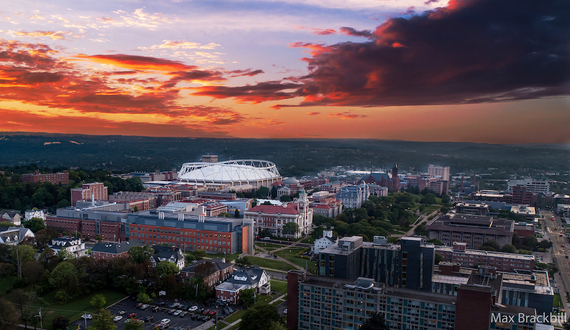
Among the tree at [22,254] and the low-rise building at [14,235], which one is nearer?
the tree at [22,254]

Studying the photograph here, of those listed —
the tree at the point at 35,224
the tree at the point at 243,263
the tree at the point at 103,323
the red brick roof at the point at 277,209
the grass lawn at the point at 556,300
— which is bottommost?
the grass lawn at the point at 556,300

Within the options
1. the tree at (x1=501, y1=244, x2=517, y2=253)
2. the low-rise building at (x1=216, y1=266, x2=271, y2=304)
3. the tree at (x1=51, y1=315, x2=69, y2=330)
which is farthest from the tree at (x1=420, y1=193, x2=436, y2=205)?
the tree at (x1=51, y1=315, x2=69, y2=330)

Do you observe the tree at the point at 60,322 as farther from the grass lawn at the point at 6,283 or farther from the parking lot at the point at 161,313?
the grass lawn at the point at 6,283

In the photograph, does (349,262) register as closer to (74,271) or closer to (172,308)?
(172,308)

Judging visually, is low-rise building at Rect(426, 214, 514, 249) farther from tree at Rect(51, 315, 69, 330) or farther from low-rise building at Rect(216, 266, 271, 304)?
tree at Rect(51, 315, 69, 330)

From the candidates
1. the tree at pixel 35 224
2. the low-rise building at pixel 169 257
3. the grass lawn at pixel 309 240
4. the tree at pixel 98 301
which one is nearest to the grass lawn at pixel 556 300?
the grass lawn at pixel 309 240

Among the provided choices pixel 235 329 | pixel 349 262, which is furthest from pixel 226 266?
pixel 349 262

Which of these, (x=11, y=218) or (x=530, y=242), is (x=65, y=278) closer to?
(x=11, y=218)
